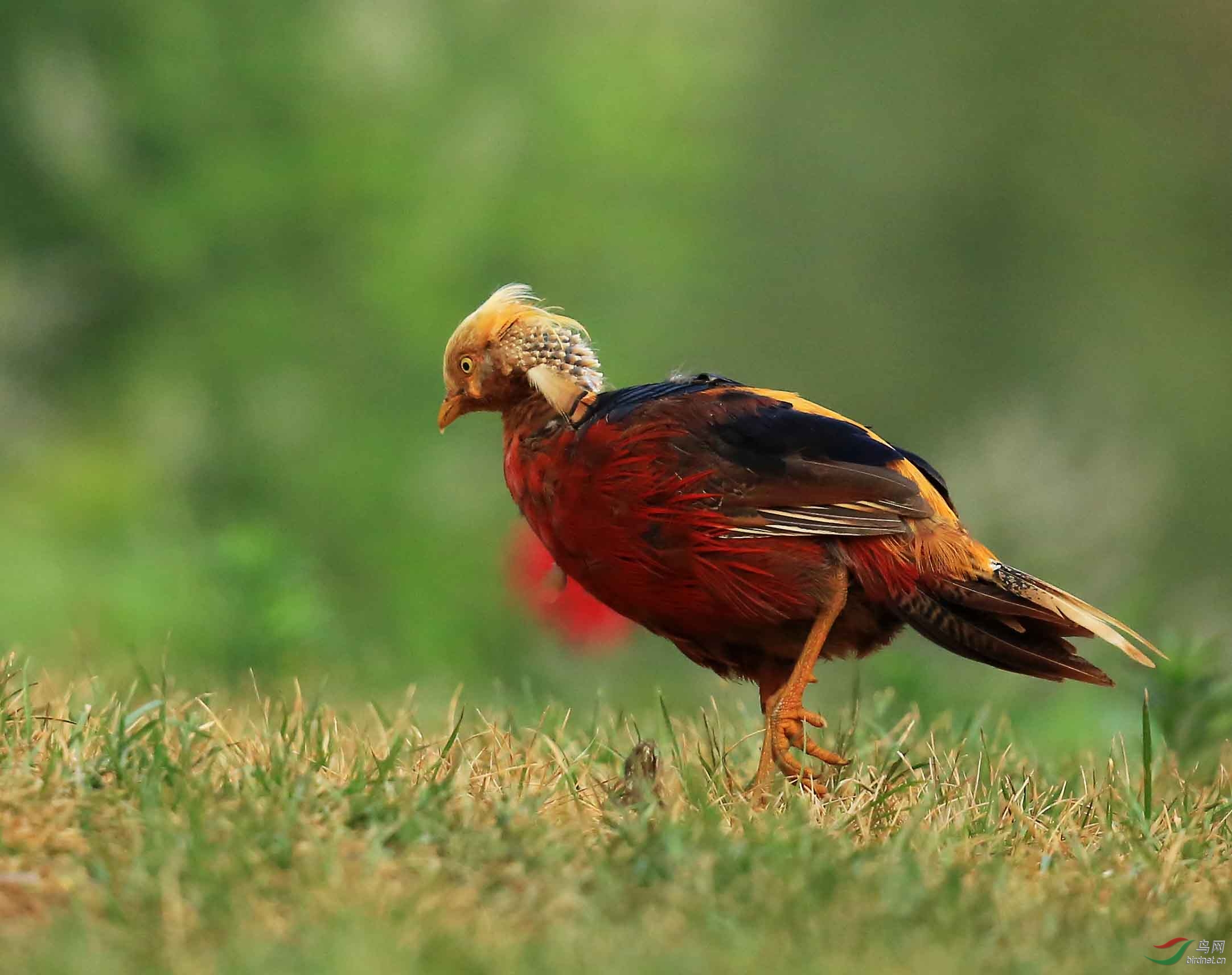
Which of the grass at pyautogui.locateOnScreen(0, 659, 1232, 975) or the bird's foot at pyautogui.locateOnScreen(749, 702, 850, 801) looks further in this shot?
the bird's foot at pyautogui.locateOnScreen(749, 702, 850, 801)

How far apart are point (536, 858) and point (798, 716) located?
1.13 meters

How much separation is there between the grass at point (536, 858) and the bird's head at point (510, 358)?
0.94m

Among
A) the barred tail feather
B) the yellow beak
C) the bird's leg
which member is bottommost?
the bird's leg

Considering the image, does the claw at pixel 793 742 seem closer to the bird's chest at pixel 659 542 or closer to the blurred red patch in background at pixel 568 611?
the bird's chest at pixel 659 542

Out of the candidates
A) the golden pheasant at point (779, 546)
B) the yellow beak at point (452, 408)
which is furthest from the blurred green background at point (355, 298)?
the golden pheasant at point (779, 546)

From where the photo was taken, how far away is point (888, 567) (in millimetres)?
4090

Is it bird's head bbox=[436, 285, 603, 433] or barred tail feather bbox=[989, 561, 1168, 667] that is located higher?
bird's head bbox=[436, 285, 603, 433]

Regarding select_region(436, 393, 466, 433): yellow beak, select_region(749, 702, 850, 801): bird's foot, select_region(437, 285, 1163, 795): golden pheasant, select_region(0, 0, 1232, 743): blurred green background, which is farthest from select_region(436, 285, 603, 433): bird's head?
select_region(0, 0, 1232, 743): blurred green background

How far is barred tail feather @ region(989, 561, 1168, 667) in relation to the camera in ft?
12.9

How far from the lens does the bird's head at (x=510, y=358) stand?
446 centimetres

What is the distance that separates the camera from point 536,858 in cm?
315

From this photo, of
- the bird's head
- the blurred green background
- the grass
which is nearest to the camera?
the grass

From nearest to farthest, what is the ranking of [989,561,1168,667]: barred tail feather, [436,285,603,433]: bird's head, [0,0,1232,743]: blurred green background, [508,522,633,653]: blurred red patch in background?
[989,561,1168,667]: barred tail feather → [436,285,603,433]: bird's head → [508,522,633,653]: blurred red patch in background → [0,0,1232,743]: blurred green background

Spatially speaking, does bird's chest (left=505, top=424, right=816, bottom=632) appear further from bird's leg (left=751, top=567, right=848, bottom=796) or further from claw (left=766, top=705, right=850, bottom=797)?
claw (left=766, top=705, right=850, bottom=797)
